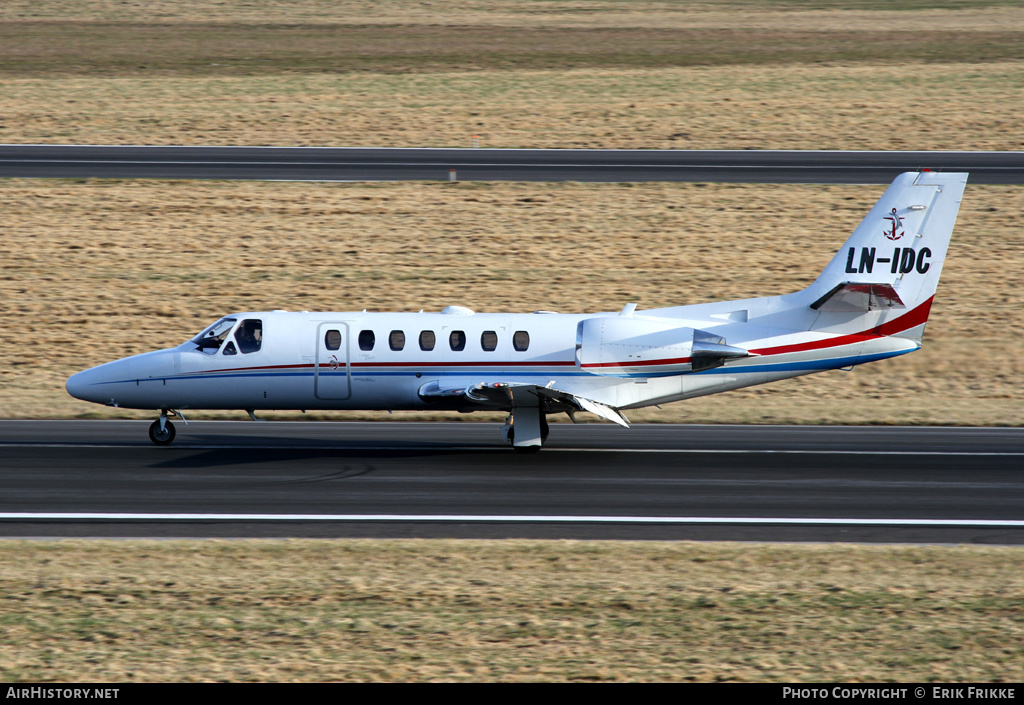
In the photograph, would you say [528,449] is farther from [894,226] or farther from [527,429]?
[894,226]

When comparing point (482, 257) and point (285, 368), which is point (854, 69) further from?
point (285, 368)

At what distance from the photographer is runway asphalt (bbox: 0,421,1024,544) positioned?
642 inches

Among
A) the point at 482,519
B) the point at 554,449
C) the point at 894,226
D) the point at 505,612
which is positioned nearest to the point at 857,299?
the point at 894,226

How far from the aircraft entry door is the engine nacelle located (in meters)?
4.52

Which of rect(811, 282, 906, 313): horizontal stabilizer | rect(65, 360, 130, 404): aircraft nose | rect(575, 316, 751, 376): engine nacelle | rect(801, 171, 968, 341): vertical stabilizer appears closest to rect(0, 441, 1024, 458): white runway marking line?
rect(65, 360, 130, 404): aircraft nose

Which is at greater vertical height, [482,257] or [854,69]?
[854,69]

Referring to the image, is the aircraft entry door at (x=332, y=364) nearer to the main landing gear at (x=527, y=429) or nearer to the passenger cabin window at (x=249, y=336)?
the passenger cabin window at (x=249, y=336)

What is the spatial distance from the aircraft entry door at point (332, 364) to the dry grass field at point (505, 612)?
7.11m

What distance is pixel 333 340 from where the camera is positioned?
21.9 meters

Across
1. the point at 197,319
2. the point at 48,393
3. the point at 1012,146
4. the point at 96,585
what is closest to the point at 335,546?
the point at 96,585

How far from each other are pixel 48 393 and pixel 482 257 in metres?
13.8

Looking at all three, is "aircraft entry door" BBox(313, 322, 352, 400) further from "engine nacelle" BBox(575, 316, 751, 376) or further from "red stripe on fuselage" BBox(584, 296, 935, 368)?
"red stripe on fuselage" BBox(584, 296, 935, 368)

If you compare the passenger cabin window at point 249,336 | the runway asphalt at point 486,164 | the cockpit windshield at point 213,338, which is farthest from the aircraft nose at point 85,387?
the runway asphalt at point 486,164
